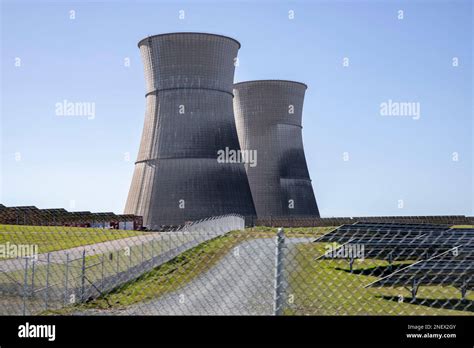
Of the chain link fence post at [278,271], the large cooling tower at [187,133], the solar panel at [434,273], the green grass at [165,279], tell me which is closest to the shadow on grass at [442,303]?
the solar panel at [434,273]

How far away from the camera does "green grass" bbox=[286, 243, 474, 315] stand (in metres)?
9.07

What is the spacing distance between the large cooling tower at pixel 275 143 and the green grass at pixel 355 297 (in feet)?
89.7

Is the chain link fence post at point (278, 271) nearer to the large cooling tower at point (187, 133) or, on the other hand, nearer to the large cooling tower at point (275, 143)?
the large cooling tower at point (187, 133)

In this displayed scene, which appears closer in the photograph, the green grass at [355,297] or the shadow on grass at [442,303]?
the green grass at [355,297]

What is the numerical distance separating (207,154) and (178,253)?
17.0m

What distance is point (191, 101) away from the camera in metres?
31.8

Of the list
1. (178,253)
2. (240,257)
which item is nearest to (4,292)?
(178,253)

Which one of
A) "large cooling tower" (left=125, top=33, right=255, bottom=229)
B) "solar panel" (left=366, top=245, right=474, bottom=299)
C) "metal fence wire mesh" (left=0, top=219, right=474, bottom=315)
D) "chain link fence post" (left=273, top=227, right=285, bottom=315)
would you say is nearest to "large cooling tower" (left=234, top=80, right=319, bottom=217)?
"large cooling tower" (left=125, top=33, right=255, bottom=229)

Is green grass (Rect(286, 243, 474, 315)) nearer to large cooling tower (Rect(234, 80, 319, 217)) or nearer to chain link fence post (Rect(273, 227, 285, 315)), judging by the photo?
chain link fence post (Rect(273, 227, 285, 315))

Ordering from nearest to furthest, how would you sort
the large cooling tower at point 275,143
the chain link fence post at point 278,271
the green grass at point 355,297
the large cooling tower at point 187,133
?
the chain link fence post at point 278,271 → the green grass at point 355,297 → the large cooling tower at point 187,133 → the large cooling tower at point 275,143

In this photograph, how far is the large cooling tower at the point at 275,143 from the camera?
40781 mm
